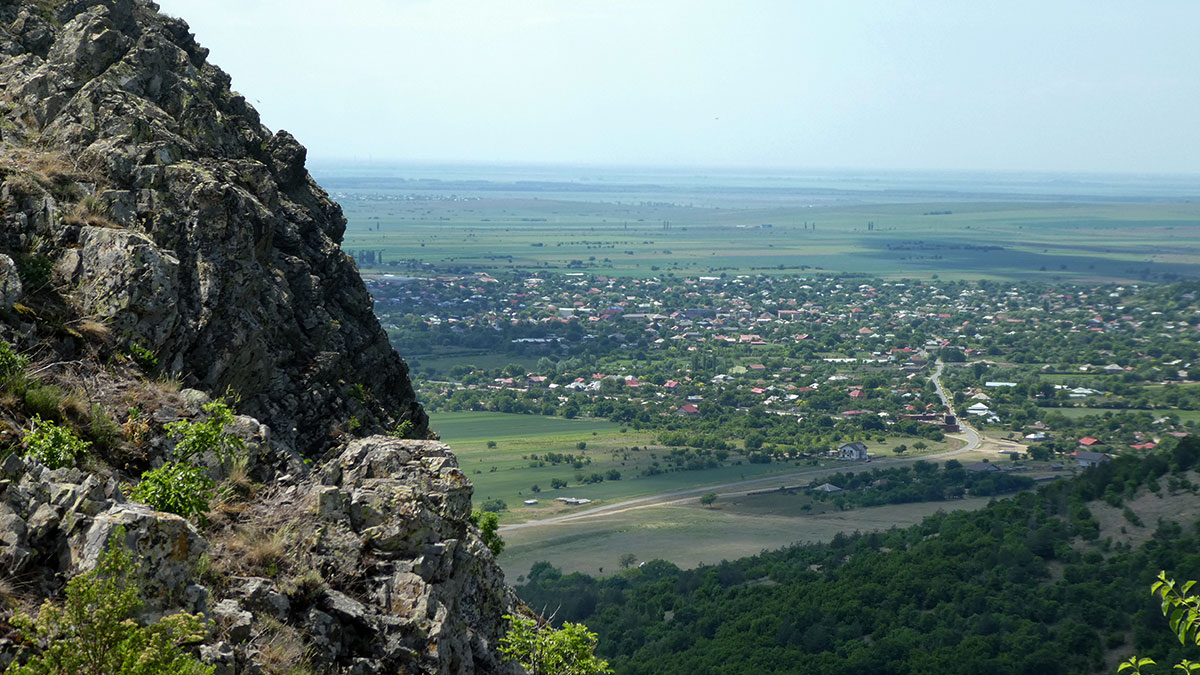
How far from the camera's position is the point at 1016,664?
29125 mm

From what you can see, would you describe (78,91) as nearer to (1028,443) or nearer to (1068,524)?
(1068,524)

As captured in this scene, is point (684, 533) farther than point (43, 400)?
Yes

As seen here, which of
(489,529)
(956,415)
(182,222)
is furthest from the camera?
(956,415)

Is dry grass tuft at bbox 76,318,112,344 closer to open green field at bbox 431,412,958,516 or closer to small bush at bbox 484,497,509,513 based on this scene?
open green field at bbox 431,412,958,516

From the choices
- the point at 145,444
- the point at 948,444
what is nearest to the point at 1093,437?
the point at 948,444

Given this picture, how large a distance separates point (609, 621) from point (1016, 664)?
43.6 feet

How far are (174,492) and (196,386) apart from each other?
11.5ft

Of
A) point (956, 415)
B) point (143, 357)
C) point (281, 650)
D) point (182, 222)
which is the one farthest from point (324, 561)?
point (956, 415)

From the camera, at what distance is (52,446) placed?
7.51 meters

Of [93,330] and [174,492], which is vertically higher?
[93,330]

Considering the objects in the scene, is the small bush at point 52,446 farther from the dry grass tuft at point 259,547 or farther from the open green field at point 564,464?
the open green field at point 564,464

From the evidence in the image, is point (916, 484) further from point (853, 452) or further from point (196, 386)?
point (196, 386)

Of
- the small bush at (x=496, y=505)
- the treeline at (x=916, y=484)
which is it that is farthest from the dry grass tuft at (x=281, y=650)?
the treeline at (x=916, y=484)

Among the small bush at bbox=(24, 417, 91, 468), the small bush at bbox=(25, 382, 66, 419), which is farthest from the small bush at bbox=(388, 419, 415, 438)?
the small bush at bbox=(24, 417, 91, 468)
